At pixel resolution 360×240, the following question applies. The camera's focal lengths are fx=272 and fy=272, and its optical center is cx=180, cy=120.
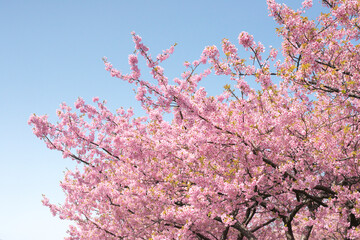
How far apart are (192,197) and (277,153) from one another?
2.66m

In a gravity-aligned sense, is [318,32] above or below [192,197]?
above

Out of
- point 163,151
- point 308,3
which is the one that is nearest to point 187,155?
point 163,151

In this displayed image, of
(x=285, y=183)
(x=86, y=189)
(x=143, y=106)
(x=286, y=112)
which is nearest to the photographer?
(x=286, y=112)

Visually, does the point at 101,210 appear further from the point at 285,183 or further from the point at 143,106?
the point at 285,183

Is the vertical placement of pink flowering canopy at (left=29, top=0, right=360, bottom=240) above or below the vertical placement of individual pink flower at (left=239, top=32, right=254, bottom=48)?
below

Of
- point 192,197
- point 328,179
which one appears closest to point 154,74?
point 192,197

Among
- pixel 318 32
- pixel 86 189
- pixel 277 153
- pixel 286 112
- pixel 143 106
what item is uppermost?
pixel 143 106

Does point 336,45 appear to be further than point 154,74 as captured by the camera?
No

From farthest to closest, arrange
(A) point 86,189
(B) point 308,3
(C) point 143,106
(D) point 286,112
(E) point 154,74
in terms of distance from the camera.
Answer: (A) point 86,189
(C) point 143,106
(E) point 154,74
(B) point 308,3
(D) point 286,112

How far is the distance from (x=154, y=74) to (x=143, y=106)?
8.27 ft

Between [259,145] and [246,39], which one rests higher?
[246,39]

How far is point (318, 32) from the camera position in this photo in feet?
23.6

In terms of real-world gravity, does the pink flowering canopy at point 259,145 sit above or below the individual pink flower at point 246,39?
below

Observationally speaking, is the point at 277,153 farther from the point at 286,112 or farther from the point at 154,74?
the point at 154,74
